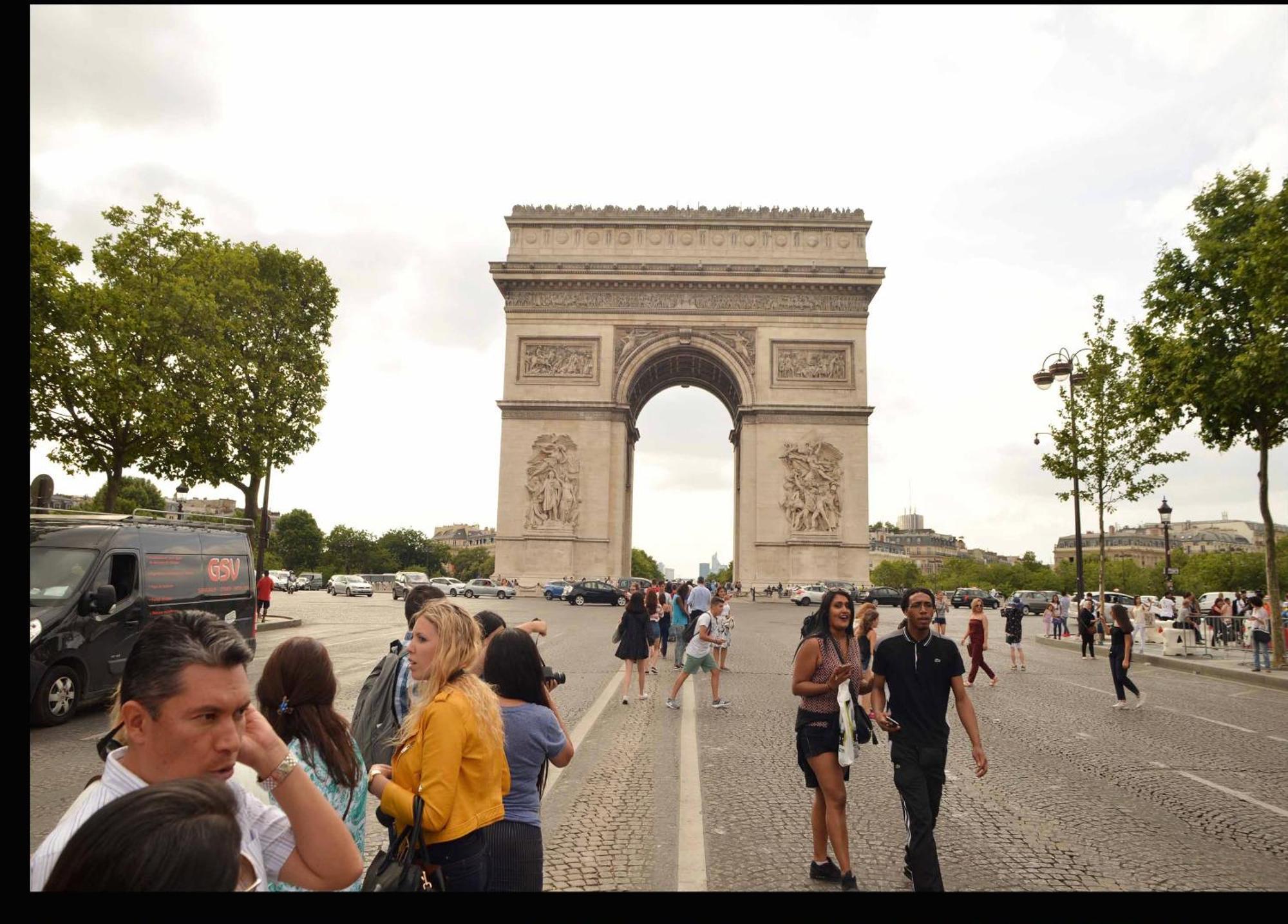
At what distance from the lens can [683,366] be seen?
47688mm

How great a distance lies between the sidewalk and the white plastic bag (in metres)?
14.8

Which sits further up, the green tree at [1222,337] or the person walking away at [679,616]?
the green tree at [1222,337]

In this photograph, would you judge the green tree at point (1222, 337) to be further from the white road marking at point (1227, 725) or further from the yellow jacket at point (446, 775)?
the yellow jacket at point (446, 775)

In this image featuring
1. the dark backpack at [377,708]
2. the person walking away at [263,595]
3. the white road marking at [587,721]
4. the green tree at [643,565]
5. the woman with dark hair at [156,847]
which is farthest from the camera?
the green tree at [643,565]

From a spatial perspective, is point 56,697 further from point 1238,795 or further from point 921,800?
point 1238,795

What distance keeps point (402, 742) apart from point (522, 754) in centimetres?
56

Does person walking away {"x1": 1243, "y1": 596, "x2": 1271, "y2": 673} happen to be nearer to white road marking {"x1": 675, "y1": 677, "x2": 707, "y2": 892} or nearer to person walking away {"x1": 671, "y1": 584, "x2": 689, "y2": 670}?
person walking away {"x1": 671, "y1": 584, "x2": 689, "y2": 670}

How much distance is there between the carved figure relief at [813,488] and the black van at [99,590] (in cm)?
3075

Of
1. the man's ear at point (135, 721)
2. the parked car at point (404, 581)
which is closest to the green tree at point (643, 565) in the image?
the parked car at point (404, 581)

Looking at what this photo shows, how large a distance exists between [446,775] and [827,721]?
2838 millimetres

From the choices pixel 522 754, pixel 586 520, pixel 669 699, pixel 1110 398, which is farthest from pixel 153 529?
pixel 586 520

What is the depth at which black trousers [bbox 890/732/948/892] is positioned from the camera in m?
4.04

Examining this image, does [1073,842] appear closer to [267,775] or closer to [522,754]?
[522,754]

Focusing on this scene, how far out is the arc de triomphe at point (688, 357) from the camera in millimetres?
40031
